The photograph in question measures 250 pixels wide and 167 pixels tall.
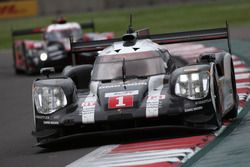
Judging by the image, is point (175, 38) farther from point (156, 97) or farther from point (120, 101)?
point (120, 101)

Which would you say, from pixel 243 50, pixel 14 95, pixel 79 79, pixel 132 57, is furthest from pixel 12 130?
pixel 243 50

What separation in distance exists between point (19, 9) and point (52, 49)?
2843 cm

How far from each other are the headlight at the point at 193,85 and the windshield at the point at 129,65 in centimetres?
81

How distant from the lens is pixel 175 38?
43.9 feet

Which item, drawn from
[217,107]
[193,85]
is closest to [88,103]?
[193,85]

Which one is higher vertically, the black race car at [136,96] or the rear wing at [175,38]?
the rear wing at [175,38]

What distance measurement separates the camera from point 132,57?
12383 mm

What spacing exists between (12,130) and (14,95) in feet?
21.5

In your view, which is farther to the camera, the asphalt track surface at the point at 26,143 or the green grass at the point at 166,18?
the green grass at the point at 166,18

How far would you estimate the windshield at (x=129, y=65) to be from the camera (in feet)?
39.7

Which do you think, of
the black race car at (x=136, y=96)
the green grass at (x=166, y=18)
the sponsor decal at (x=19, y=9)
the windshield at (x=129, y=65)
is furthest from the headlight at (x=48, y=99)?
the sponsor decal at (x=19, y=9)

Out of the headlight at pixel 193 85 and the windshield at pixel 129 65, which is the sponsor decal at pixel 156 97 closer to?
the headlight at pixel 193 85

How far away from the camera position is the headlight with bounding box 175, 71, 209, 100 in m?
11.1

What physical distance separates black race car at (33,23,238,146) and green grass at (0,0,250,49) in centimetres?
2574
